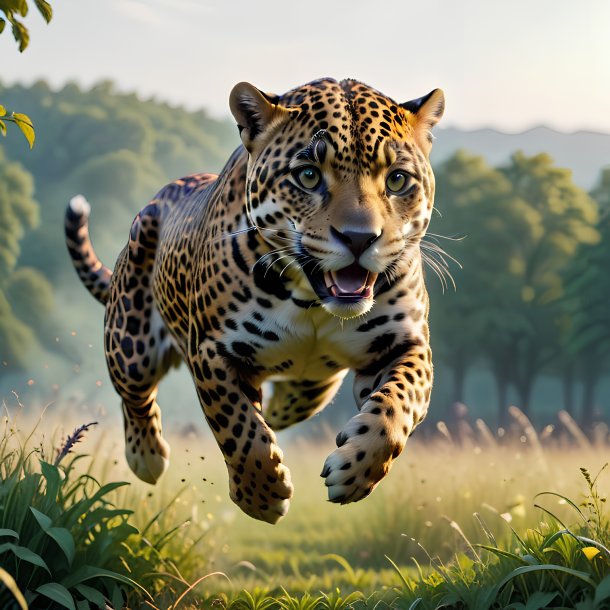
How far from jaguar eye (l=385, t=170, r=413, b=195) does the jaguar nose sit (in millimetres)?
347

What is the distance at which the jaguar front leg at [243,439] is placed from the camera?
195 inches

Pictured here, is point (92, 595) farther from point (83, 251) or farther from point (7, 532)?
point (83, 251)

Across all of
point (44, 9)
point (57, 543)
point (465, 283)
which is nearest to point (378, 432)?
point (57, 543)

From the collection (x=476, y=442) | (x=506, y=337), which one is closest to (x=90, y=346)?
(x=476, y=442)

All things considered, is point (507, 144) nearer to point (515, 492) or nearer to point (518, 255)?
point (518, 255)

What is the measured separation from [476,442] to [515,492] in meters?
2.39

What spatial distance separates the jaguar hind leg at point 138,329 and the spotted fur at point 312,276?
628mm

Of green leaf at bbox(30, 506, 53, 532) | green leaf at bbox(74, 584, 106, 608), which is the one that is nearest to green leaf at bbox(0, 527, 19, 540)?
green leaf at bbox(30, 506, 53, 532)

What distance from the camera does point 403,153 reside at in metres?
4.68

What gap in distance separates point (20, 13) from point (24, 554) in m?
2.75

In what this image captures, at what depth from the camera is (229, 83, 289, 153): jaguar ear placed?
485 cm

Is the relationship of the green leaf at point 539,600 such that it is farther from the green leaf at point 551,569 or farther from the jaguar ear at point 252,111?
the jaguar ear at point 252,111

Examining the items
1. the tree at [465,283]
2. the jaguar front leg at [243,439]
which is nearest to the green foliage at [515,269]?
the tree at [465,283]

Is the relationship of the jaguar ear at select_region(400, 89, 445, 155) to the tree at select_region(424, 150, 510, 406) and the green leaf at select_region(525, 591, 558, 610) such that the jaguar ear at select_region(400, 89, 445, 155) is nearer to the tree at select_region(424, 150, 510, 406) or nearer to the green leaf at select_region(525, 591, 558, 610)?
the green leaf at select_region(525, 591, 558, 610)
